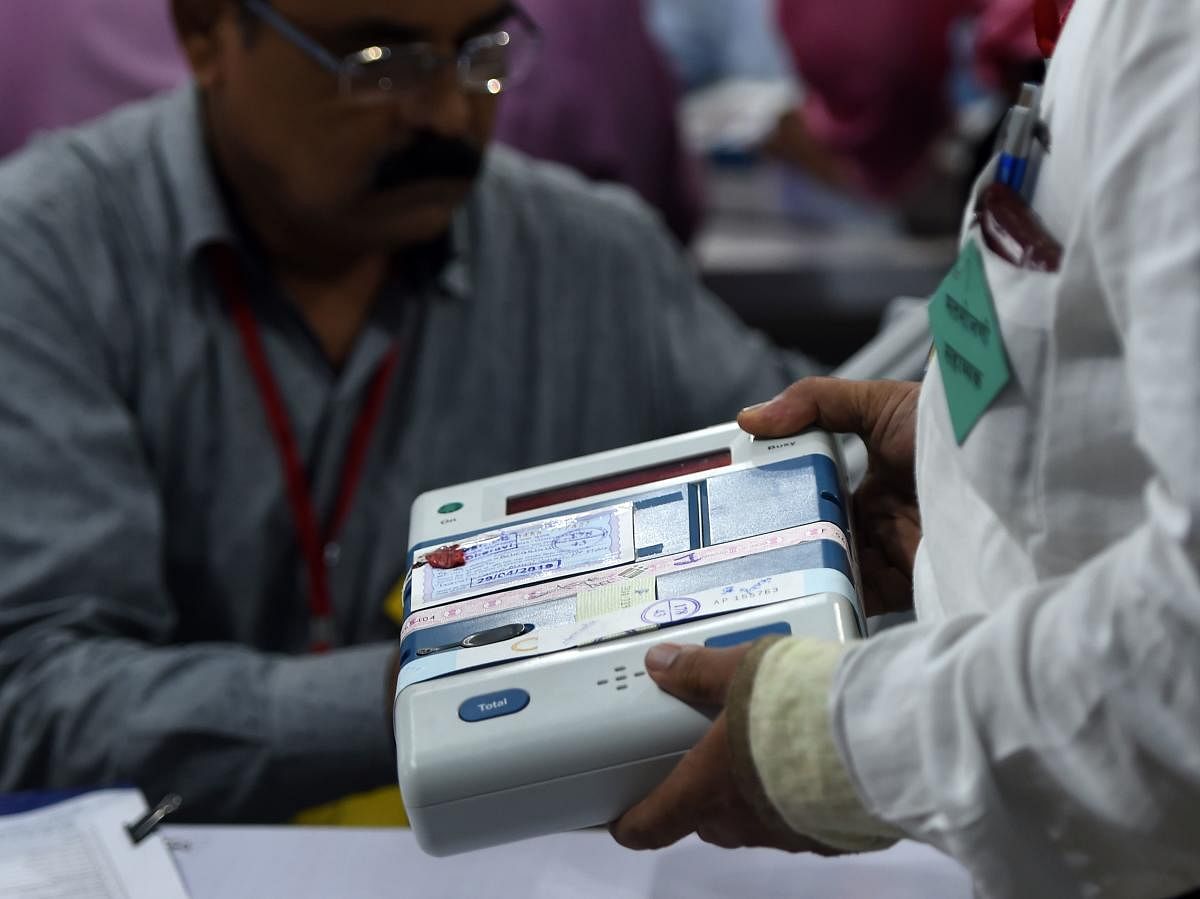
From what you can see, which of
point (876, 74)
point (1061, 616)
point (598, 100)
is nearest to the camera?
point (1061, 616)

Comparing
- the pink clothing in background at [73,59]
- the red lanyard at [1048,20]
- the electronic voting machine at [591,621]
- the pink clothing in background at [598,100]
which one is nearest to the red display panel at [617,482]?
the electronic voting machine at [591,621]

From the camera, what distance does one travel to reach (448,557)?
34.0 inches

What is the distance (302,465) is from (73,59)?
1006mm

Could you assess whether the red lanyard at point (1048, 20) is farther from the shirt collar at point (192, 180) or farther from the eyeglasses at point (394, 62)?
the shirt collar at point (192, 180)

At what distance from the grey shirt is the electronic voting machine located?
1.50 ft

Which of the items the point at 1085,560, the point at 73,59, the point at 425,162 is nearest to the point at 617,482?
the point at 1085,560

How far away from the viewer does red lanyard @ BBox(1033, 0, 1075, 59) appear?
2.36ft

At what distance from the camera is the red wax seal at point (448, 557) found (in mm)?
858

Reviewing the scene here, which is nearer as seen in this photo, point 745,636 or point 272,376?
point 745,636

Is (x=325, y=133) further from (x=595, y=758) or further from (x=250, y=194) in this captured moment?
(x=595, y=758)

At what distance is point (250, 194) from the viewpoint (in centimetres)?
150

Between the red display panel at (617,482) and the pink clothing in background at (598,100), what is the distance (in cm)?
135

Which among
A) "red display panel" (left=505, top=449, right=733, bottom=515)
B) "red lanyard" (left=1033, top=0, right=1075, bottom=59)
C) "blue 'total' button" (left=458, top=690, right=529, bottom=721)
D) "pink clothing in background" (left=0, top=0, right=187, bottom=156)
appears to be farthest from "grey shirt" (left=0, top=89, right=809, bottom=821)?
"red lanyard" (left=1033, top=0, right=1075, bottom=59)

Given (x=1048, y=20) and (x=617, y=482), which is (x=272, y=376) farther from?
(x=1048, y=20)
